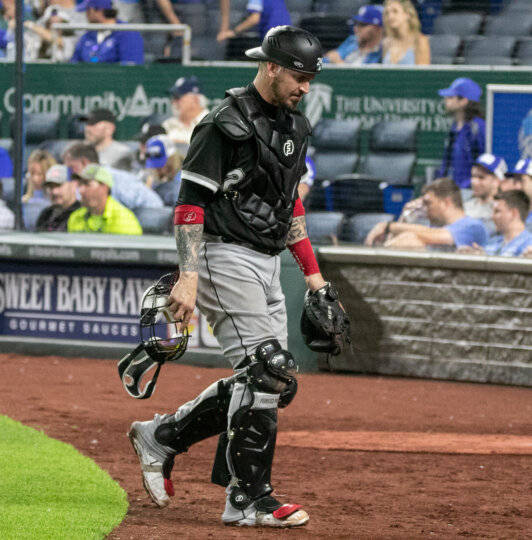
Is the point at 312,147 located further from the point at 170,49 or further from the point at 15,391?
the point at 15,391

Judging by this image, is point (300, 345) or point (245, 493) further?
point (300, 345)

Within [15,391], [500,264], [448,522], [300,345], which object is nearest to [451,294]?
[500,264]

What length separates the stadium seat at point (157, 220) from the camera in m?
8.86

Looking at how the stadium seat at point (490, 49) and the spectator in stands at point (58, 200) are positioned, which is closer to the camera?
the spectator in stands at point (58, 200)

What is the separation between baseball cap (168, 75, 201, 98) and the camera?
9961 mm

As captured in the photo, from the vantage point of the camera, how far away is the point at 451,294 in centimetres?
768

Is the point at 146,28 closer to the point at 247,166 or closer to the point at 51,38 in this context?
the point at 51,38

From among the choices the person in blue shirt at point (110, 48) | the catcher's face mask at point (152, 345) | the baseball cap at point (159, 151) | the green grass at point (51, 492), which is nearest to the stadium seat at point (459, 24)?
the baseball cap at point (159, 151)

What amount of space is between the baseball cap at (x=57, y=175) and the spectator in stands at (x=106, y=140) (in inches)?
30.9

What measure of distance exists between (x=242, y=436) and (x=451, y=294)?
12.4ft

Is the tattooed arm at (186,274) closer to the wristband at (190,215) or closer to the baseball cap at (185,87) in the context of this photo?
the wristband at (190,215)

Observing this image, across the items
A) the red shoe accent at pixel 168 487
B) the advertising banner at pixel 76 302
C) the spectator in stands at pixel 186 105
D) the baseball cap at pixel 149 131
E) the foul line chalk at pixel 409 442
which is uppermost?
the spectator in stands at pixel 186 105

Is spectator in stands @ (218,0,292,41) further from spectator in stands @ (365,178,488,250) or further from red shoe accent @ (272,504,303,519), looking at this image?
red shoe accent @ (272,504,303,519)

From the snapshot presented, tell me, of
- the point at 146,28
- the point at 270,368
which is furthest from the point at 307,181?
the point at 270,368
